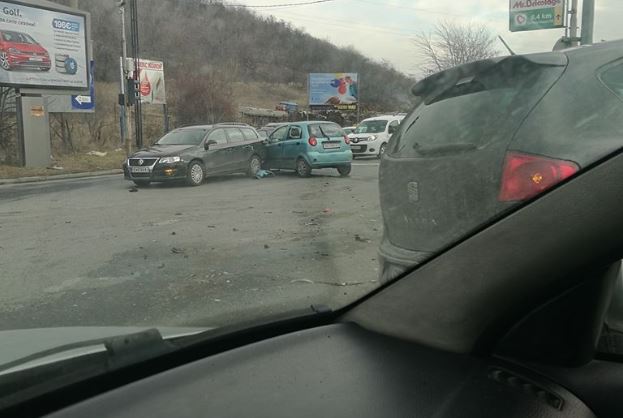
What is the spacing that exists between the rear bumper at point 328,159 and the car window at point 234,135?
286 cm

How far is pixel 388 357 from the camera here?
6.64 ft

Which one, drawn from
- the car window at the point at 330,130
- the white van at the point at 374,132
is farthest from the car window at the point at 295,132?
the white van at the point at 374,132

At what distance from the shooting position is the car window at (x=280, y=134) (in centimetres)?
1416

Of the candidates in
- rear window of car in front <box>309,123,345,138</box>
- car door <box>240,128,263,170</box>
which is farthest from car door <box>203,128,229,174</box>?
rear window of car in front <box>309,123,345,138</box>

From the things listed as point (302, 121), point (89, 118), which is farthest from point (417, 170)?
point (89, 118)

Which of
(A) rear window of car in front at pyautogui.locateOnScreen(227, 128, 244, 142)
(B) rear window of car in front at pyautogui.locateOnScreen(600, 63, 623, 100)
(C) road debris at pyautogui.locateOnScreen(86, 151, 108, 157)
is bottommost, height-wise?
(C) road debris at pyautogui.locateOnScreen(86, 151, 108, 157)

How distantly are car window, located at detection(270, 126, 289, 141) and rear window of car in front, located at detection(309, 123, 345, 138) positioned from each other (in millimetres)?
703

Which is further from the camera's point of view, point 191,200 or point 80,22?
point 80,22

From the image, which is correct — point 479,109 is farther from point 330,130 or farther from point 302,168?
point 330,130

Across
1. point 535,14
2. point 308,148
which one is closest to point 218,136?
point 308,148

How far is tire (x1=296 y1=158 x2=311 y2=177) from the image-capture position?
11.5 meters

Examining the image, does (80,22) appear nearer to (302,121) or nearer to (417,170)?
(302,121)

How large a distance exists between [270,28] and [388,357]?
12.0 feet

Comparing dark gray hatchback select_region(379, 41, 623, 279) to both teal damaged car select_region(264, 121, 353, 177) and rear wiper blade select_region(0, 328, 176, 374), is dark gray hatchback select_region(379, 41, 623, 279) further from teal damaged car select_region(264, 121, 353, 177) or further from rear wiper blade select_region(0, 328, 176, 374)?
teal damaged car select_region(264, 121, 353, 177)
